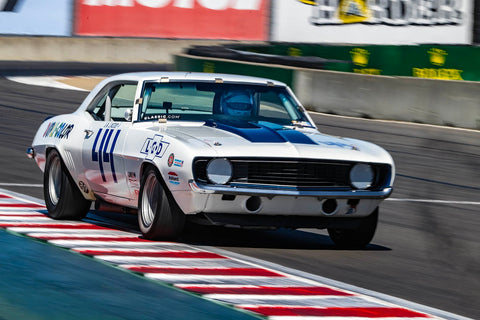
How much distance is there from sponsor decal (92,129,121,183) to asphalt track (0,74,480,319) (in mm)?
878

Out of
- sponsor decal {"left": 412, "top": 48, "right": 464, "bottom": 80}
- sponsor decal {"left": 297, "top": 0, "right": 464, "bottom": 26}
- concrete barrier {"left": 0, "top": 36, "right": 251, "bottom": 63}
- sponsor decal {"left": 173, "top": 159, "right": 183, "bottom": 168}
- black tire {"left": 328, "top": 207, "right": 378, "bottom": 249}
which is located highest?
sponsor decal {"left": 297, "top": 0, "right": 464, "bottom": 26}

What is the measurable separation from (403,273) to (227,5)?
37.2 meters

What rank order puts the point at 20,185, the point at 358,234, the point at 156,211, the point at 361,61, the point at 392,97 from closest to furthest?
the point at 156,211 → the point at 358,234 → the point at 20,185 → the point at 392,97 → the point at 361,61

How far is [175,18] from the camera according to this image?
43.2 meters

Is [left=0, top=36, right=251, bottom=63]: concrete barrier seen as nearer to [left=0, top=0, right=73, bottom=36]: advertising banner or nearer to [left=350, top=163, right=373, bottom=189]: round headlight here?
Answer: [left=0, top=0, right=73, bottom=36]: advertising banner

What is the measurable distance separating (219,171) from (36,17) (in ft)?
103

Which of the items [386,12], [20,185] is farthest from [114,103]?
[386,12]

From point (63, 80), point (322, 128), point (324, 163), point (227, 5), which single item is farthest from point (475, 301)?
point (227, 5)

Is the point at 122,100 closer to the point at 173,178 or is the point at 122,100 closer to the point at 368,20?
the point at 173,178

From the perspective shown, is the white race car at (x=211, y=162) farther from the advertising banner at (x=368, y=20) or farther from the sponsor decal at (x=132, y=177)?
the advertising banner at (x=368, y=20)

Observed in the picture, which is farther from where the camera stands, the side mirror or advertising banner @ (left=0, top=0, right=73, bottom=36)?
advertising banner @ (left=0, top=0, right=73, bottom=36)

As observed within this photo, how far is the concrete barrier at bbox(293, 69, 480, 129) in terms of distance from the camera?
21016 mm

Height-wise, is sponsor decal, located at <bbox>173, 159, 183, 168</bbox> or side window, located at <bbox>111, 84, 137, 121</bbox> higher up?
side window, located at <bbox>111, 84, 137, 121</bbox>

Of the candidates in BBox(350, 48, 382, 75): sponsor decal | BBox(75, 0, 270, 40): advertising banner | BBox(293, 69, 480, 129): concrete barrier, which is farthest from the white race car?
BBox(75, 0, 270, 40): advertising banner
